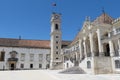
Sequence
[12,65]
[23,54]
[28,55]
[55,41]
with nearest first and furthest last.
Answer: [55,41]
[12,65]
[23,54]
[28,55]

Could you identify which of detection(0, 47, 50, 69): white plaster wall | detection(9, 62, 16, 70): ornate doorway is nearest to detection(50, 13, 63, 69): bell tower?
detection(0, 47, 50, 69): white plaster wall

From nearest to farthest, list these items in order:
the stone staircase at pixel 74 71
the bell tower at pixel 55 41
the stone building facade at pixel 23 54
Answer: the stone staircase at pixel 74 71 → the bell tower at pixel 55 41 → the stone building facade at pixel 23 54

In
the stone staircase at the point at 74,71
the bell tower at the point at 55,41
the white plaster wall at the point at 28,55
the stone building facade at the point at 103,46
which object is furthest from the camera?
the white plaster wall at the point at 28,55

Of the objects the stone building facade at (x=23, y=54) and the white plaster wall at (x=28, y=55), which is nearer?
the stone building facade at (x=23, y=54)

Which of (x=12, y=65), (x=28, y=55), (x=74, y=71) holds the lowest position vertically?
(x=74, y=71)

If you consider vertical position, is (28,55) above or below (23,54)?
below

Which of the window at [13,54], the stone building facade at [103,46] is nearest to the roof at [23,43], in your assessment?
the window at [13,54]


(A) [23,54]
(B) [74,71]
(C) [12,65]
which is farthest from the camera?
(A) [23,54]

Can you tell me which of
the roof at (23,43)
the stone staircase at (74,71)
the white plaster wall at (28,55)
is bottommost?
the stone staircase at (74,71)

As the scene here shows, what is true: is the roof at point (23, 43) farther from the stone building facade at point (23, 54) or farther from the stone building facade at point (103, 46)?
the stone building facade at point (103, 46)

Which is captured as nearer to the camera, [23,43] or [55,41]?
[55,41]

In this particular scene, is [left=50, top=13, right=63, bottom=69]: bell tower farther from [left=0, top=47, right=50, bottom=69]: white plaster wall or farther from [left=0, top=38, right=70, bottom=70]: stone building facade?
[left=0, top=47, right=50, bottom=69]: white plaster wall

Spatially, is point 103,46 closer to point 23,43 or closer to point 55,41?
point 55,41

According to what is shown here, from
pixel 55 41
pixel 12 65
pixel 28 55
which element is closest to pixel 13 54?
pixel 12 65
